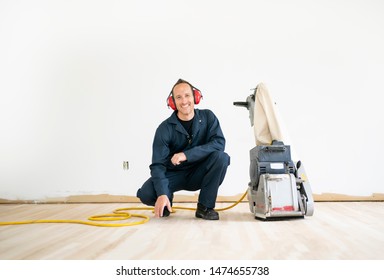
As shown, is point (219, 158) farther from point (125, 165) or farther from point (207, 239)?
point (125, 165)

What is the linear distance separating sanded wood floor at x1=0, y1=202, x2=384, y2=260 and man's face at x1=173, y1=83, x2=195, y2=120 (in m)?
0.71

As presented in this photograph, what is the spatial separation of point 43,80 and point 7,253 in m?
2.41

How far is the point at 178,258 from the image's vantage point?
4.38ft

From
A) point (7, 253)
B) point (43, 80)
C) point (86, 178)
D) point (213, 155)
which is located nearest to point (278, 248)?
point (213, 155)

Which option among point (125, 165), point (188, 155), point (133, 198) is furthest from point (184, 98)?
point (133, 198)

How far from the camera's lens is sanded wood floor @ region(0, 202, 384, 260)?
4.49 ft

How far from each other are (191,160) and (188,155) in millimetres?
40

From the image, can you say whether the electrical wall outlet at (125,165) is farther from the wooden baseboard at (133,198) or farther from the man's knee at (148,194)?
the man's knee at (148,194)

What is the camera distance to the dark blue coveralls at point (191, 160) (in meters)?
2.21

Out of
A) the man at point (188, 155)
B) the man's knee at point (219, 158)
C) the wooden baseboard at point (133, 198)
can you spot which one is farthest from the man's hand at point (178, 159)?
the wooden baseboard at point (133, 198)

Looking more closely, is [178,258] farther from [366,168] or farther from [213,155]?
[366,168]

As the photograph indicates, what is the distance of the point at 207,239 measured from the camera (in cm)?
164

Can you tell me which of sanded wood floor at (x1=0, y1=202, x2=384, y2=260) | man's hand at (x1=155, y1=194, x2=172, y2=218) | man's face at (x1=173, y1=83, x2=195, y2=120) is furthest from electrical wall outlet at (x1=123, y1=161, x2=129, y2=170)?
man's hand at (x1=155, y1=194, x2=172, y2=218)

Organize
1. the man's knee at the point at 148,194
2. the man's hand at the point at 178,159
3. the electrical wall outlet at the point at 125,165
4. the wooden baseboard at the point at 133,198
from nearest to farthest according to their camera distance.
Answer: the man's hand at the point at 178,159
the man's knee at the point at 148,194
the wooden baseboard at the point at 133,198
the electrical wall outlet at the point at 125,165
